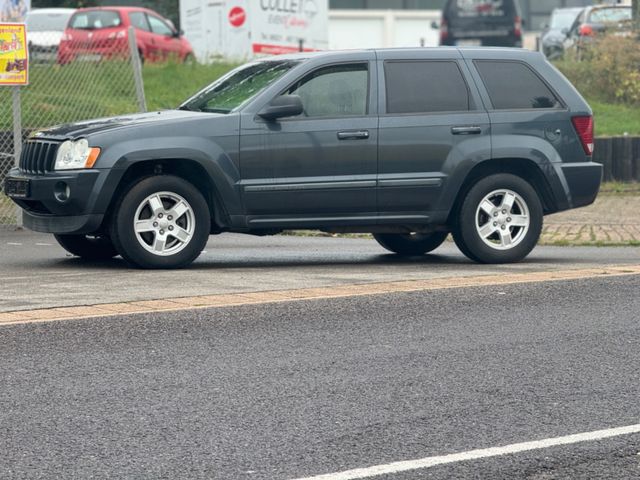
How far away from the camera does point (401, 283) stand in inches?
418

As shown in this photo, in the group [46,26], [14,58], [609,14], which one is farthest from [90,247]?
[46,26]

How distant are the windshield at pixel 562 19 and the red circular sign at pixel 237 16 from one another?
9.86 metres

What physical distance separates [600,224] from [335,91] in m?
5.69

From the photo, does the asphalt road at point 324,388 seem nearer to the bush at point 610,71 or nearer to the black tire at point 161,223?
the black tire at point 161,223

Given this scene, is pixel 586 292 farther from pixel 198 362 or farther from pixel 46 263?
pixel 46 263

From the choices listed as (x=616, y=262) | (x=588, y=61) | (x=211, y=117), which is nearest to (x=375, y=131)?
(x=211, y=117)

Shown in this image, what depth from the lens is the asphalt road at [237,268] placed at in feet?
33.2

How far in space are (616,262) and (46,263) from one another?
4.69m

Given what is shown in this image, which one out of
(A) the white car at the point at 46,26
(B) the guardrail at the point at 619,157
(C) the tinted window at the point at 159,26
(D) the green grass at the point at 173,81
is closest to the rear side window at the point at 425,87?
(B) the guardrail at the point at 619,157

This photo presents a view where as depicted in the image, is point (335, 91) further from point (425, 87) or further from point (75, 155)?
point (75, 155)

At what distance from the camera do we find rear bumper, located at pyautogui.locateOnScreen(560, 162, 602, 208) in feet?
40.2

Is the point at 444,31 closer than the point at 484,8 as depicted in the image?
No

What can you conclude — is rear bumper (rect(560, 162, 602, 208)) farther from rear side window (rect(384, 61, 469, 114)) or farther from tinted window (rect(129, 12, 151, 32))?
tinted window (rect(129, 12, 151, 32))

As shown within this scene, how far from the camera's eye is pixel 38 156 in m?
11.6
